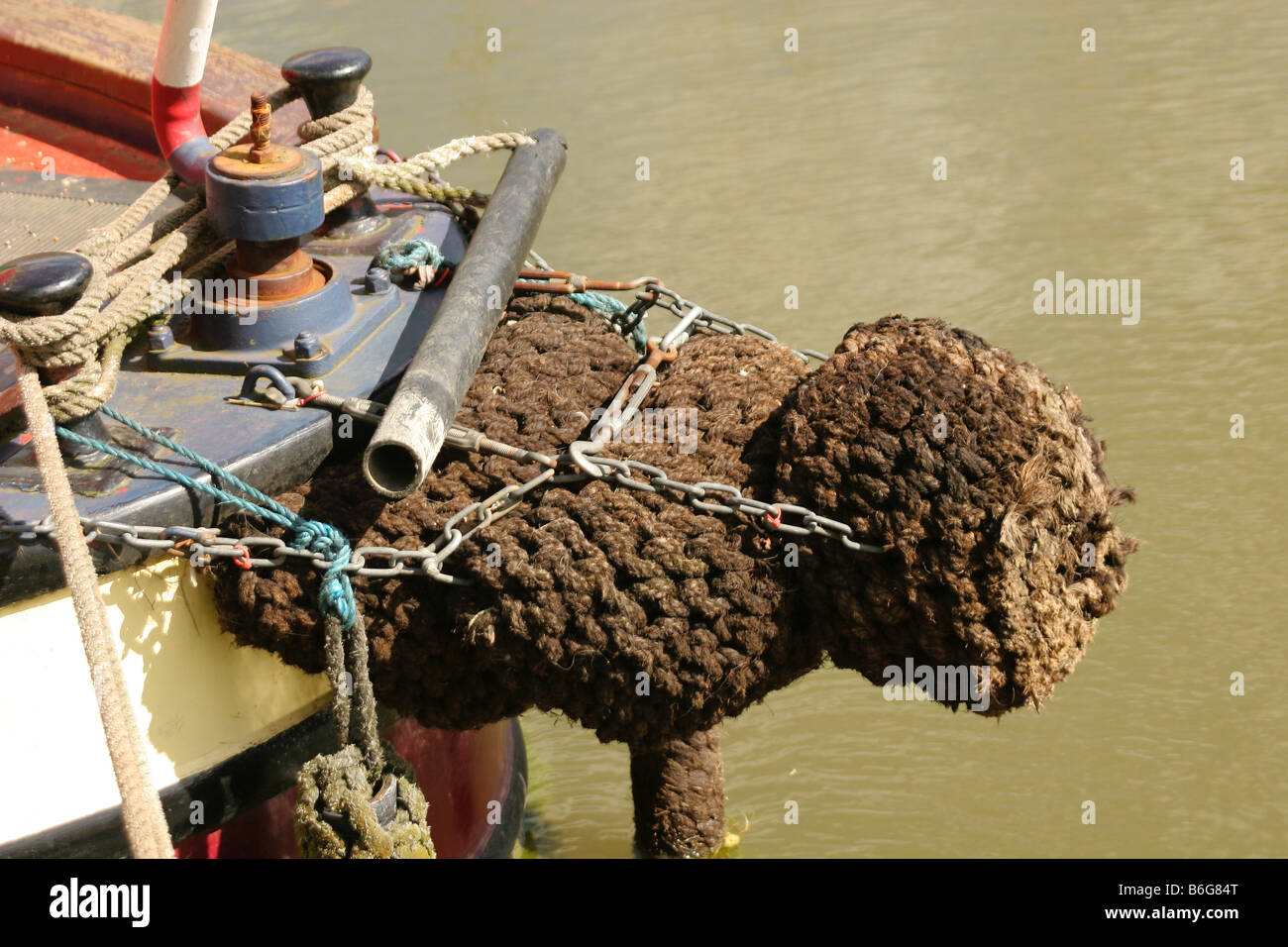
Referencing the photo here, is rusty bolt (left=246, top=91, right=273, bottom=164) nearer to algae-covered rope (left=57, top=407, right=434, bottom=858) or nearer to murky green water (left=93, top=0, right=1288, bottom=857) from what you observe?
algae-covered rope (left=57, top=407, right=434, bottom=858)

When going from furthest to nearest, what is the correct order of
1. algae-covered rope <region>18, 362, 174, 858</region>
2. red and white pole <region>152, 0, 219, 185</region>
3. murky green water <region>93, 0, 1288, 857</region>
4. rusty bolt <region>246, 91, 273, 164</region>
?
1. murky green water <region>93, 0, 1288, 857</region>
2. red and white pole <region>152, 0, 219, 185</region>
3. rusty bolt <region>246, 91, 273, 164</region>
4. algae-covered rope <region>18, 362, 174, 858</region>

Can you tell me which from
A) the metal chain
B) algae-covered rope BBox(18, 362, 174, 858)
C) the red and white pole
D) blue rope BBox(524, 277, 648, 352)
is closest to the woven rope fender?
the metal chain

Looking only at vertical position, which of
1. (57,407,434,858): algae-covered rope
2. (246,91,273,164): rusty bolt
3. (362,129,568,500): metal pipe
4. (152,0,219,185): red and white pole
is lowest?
(57,407,434,858): algae-covered rope

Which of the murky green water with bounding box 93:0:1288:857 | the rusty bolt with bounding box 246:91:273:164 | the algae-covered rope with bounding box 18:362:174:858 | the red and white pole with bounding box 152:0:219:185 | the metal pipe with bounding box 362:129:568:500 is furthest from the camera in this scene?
the murky green water with bounding box 93:0:1288:857

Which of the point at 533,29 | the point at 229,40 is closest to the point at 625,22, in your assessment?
the point at 533,29

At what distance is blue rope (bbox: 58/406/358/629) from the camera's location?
1.90 meters

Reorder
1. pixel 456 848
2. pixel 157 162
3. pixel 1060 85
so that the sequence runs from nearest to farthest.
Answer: pixel 456 848
pixel 157 162
pixel 1060 85

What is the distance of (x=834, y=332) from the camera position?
4.94 m

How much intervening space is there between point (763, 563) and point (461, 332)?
21.6 inches

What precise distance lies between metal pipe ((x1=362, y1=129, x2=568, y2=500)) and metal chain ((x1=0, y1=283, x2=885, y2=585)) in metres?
0.12

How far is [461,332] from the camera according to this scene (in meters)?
2.03

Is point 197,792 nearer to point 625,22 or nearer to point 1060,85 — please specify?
point 1060,85

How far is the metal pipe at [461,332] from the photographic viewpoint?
1812mm

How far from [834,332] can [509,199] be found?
270 centimetres
